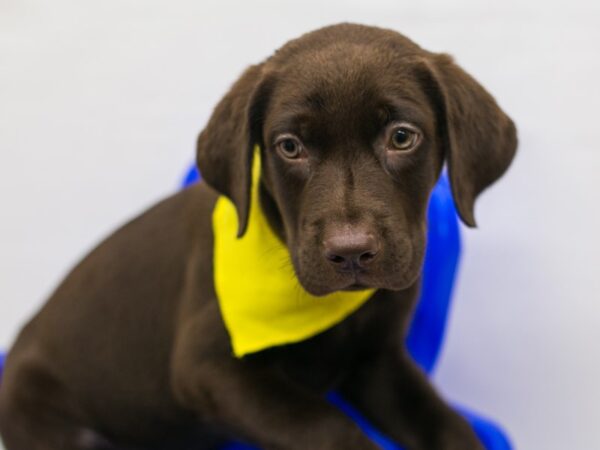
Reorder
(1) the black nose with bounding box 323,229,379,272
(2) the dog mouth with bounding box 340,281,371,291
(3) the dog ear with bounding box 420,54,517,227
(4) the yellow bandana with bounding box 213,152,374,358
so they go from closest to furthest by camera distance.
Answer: (1) the black nose with bounding box 323,229,379,272 < (2) the dog mouth with bounding box 340,281,371,291 < (3) the dog ear with bounding box 420,54,517,227 < (4) the yellow bandana with bounding box 213,152,374,358

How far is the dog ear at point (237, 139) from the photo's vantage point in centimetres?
233

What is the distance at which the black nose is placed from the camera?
2.04 m

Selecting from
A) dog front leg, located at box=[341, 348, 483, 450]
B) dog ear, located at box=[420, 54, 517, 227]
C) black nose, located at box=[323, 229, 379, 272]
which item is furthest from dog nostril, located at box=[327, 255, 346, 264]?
dog front leg, located at box=[341, 348, 483, 450]

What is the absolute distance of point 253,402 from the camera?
2.34 m

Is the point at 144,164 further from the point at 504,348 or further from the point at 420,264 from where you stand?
the point at 420,264

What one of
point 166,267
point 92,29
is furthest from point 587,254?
point 92,29

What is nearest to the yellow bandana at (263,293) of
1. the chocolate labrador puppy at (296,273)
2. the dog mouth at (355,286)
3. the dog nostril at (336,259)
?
the chocolate labrador puppy at (296,273)

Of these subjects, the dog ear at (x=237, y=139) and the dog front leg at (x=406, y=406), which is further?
the dog front leg at (x=406, y=406)

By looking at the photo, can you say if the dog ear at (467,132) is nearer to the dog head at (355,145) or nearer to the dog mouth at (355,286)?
the dog head at (355,145)

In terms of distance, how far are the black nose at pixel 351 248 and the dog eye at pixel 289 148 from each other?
0.26 meters

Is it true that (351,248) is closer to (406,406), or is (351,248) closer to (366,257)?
(366,257)

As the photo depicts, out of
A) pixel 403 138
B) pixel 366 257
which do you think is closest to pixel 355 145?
pixel 403 138

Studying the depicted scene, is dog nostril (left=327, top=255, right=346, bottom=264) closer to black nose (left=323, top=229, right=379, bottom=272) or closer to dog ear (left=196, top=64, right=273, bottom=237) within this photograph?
black nose (left=323, top=229, right=379, bottom=272)

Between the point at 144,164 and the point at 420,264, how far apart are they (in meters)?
2.13
